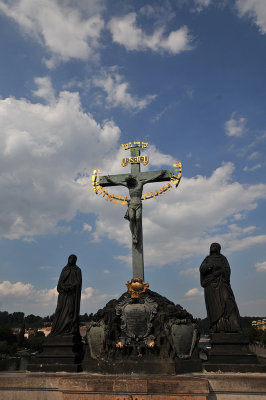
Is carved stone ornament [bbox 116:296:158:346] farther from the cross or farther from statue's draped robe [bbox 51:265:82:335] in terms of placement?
the cross

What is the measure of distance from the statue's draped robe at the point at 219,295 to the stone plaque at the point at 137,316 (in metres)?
1.55

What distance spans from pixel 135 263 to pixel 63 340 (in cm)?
334

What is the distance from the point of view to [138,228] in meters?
11.2

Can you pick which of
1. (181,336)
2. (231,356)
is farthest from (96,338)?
(231,356)

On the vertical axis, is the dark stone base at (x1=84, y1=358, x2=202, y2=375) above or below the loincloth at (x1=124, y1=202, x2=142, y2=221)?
below

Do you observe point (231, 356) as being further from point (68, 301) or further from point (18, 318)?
point (18, 318)

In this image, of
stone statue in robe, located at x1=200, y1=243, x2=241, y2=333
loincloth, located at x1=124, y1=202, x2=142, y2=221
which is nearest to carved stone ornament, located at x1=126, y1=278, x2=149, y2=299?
stone statue in robe, located at x1=200, y1=243, x2=241, y2=333

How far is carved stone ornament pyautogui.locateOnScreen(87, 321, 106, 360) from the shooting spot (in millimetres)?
8562

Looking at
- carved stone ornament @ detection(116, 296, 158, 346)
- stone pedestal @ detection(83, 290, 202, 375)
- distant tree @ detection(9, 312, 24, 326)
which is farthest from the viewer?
distant tree @ detection(9, 312, 24, 326)

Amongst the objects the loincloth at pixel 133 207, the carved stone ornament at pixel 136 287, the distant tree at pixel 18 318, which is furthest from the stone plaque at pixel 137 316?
the distant tree at pixel 18 318

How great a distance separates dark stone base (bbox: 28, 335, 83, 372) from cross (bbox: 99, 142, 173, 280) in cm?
296

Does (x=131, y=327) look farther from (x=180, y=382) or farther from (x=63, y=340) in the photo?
(x=180, y=382)

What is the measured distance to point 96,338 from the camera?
8656mm

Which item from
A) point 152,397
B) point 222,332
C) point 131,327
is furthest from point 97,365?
point 222,332
